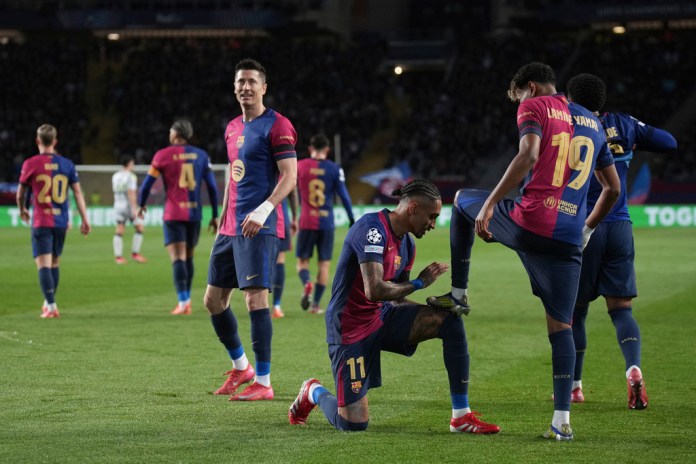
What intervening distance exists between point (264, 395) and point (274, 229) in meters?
1.16

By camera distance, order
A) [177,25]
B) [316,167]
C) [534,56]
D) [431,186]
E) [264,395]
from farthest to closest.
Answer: [177,25] < [534,56] < [316,167] < [264,395] < [431,186]

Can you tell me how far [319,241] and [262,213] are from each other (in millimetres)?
6379

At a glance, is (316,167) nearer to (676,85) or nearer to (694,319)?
(694,319)

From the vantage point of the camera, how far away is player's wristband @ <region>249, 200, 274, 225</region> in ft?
23.5

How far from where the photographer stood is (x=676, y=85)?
131 ft

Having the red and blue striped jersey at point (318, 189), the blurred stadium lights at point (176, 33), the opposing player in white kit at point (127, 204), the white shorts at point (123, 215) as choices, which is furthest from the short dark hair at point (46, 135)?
the blurred stadium lights at point (176, 33)

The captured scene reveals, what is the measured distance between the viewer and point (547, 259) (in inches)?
237

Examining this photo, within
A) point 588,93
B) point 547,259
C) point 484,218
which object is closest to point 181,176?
point 588,93

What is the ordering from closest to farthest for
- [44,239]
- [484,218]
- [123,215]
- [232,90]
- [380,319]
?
[484,218], [380,319], [44,239], [123,215], [232,90]

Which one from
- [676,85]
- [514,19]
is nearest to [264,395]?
[676,85]

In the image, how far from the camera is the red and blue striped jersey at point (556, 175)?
586 centimetres

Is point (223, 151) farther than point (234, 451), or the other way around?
point (223, 151)

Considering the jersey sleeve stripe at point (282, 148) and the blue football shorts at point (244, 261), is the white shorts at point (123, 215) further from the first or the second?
the jersey sleeve stripe at point (282, 148)

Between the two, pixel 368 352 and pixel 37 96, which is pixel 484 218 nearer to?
pixel 368 352
